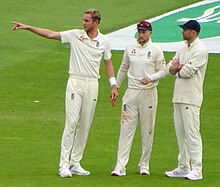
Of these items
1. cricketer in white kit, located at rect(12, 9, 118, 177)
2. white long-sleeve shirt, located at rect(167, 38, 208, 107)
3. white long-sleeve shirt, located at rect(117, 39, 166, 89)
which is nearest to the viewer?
white long-sleeve shirt, located at rect(167, 38, 208, 107)

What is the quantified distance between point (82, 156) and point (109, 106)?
15.6 feet

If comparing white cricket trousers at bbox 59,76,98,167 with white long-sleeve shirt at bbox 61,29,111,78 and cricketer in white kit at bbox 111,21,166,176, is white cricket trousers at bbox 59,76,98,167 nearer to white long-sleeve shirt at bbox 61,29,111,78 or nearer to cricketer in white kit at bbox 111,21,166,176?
white long-sleeve shirt at bbox 61,29,111,78

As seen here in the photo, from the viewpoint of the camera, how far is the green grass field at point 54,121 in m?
13.8

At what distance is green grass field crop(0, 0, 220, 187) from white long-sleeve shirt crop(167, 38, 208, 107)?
1.13m

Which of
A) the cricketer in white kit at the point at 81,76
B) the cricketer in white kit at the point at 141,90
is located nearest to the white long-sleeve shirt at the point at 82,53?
the cricketer in white kit at the point at 81,76

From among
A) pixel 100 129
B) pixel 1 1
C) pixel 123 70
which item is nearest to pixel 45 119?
pixel 100 129

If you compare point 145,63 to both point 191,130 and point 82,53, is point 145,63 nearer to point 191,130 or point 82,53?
point 82,53

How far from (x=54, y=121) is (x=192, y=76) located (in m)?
4.91

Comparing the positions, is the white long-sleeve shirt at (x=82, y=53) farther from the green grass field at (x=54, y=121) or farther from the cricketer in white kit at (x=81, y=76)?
the green grass field at (x=54, y=121)

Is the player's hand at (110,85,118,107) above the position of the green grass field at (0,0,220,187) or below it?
above

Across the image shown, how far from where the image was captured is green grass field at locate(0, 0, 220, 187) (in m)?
13.8

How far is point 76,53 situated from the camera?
45.3 ft

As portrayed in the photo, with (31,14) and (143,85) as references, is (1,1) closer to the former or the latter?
(31,14)

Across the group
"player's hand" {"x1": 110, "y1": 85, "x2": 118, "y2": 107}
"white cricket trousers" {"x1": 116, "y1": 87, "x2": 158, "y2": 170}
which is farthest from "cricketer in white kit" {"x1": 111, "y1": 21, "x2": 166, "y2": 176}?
"player's hand" {"x1": 110, "y1": 85, "x2": 118, "y2": 107}
